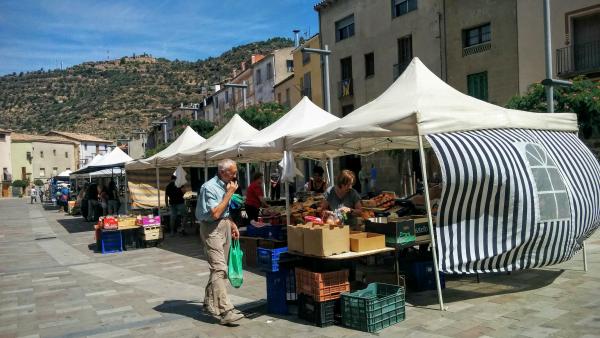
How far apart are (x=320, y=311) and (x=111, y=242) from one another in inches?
327

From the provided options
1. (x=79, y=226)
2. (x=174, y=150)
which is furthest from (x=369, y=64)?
(x=79, y=226)

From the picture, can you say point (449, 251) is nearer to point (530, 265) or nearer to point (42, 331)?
point (530, 265)

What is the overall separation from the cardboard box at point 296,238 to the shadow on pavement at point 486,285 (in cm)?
161

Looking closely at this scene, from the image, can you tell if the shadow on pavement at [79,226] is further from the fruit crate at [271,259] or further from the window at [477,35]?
the window at [477,35]

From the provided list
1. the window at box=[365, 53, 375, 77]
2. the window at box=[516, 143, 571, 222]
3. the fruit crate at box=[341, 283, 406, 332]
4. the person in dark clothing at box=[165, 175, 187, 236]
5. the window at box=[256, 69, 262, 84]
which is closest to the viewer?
the fruit crate at box=[341, 283, 406, 332]

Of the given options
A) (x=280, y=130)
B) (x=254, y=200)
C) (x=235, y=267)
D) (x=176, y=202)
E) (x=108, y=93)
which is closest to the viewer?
(x=235, y=267)

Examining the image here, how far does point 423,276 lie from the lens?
6602 millimetres

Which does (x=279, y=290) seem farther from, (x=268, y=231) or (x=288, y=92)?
(x=288, y=92)

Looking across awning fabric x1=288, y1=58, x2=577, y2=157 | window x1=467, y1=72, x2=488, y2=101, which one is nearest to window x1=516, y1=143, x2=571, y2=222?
awning fabric x1=288, y1=58, x2=577, y2=157

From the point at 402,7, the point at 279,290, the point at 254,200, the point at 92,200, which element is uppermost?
the point at 402,7

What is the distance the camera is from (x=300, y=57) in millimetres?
37062

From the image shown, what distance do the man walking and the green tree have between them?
37.8 ft

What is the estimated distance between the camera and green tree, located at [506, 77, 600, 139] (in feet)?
47.0

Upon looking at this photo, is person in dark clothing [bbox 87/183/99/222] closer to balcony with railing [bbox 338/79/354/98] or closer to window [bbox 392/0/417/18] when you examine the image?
balcony with railing [bbox 338/79/354/98]
